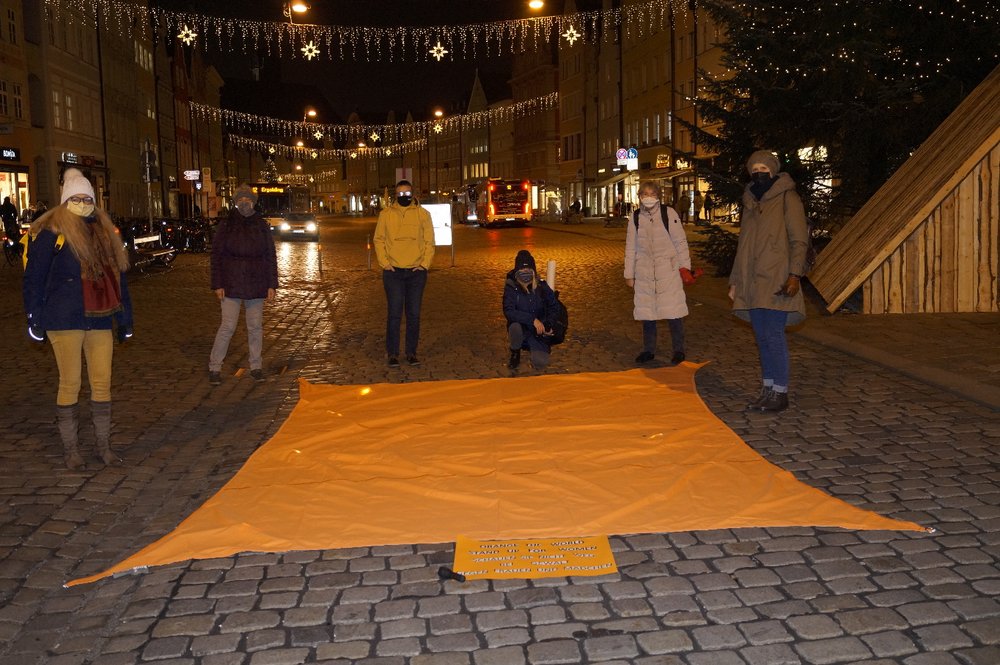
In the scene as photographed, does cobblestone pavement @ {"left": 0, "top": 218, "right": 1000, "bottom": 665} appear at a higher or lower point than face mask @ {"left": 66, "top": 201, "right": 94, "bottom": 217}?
lower

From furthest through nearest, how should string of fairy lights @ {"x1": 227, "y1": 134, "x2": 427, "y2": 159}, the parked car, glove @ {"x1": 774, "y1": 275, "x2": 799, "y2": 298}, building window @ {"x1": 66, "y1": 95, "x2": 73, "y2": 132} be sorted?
string of fairy lights @ {"x1": 227, "y1": 134, "x2": 427, "y2": 159} < the parked car < building window @ {"x1": 66, "y1": 95, "x2": 73, "y2": 132} < glove @ {"x1": 774, "y1": 275, "x2": 799, "y2": 298}

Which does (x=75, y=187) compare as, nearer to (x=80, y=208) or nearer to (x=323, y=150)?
(x=80, y=208)

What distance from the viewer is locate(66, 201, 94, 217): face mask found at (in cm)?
Answer: 661

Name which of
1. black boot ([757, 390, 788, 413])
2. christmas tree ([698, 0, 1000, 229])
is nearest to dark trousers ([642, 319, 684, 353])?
black boot ([757, 390, 788, 413])

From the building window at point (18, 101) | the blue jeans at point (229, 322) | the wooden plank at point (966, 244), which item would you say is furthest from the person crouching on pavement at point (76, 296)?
the building window at point (18, 101)

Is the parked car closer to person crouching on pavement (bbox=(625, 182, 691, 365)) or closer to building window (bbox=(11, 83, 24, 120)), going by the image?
building window (bbox=(11, 83, 24, 120))

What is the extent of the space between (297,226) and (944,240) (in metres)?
35.9

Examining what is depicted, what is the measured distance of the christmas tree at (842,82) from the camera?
15.1 metres

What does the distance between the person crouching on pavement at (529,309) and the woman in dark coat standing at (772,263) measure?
239cm

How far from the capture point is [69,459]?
22.3ft

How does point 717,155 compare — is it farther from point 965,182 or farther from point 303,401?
point 303,401

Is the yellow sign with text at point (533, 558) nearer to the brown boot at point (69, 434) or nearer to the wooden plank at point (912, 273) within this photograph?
the brown boot at point (69, 434)

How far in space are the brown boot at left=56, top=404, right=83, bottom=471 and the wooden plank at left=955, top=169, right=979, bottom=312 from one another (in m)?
10.5

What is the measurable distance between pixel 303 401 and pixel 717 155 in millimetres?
10995
